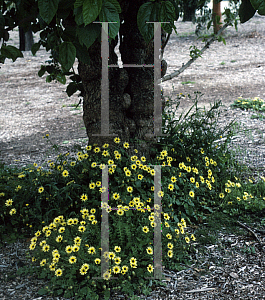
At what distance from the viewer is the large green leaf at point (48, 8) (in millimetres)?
1521

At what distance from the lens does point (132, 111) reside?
353 centimetres

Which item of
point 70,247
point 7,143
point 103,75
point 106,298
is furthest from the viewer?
point 7,143

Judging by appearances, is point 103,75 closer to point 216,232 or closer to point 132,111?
point 132,111

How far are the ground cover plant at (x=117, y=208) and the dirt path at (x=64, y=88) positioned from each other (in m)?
1.83

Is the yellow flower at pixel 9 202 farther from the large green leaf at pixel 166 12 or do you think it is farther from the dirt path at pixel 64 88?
the large green leaf at pixel 166 12

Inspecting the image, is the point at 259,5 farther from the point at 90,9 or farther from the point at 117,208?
the point at 117,208

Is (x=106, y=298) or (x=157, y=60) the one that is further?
(x=157, y=60)

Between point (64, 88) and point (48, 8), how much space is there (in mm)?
7417

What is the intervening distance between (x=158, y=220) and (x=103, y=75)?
54.9 inches

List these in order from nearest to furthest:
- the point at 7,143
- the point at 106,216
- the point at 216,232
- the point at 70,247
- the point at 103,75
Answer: the point at 70,247 < the point at 106,216 < the point at 216,232 < the point at 103,75 < the point at 7,143

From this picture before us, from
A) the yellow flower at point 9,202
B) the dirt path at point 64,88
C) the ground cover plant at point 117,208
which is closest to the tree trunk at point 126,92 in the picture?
the ground cover plant at point 117,208

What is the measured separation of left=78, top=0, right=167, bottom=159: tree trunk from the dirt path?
1907 mm

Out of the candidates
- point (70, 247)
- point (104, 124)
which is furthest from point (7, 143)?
point (70, 247)

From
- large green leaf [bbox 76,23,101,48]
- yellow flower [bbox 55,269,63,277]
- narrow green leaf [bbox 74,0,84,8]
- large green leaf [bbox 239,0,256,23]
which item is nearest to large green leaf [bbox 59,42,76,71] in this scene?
large green leaf [bbox 76,23,101,48]
